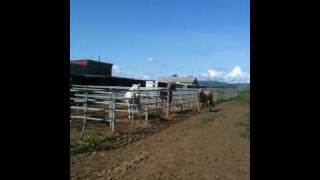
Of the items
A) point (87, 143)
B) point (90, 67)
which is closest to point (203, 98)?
point (87, 143)

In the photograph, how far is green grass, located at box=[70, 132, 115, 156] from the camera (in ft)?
21.7

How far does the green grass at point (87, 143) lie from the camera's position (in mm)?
6608

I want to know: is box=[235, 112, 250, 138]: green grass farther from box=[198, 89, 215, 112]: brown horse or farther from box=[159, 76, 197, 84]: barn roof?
box=[159, 76, 197, 84]: barn roof

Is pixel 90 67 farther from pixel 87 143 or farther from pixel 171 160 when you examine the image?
pixel 171 160

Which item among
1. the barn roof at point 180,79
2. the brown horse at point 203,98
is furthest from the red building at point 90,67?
the brown horse at point 203,98

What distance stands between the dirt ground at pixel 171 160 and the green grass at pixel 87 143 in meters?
0.30

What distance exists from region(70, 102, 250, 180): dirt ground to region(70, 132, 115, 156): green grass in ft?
0.97

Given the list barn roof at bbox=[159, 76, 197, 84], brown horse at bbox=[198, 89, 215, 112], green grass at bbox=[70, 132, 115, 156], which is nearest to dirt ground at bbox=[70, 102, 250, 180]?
green grass at bbox=[70, 132, 115, 156]

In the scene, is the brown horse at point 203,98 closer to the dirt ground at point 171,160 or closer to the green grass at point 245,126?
the green grass at point 245,126
